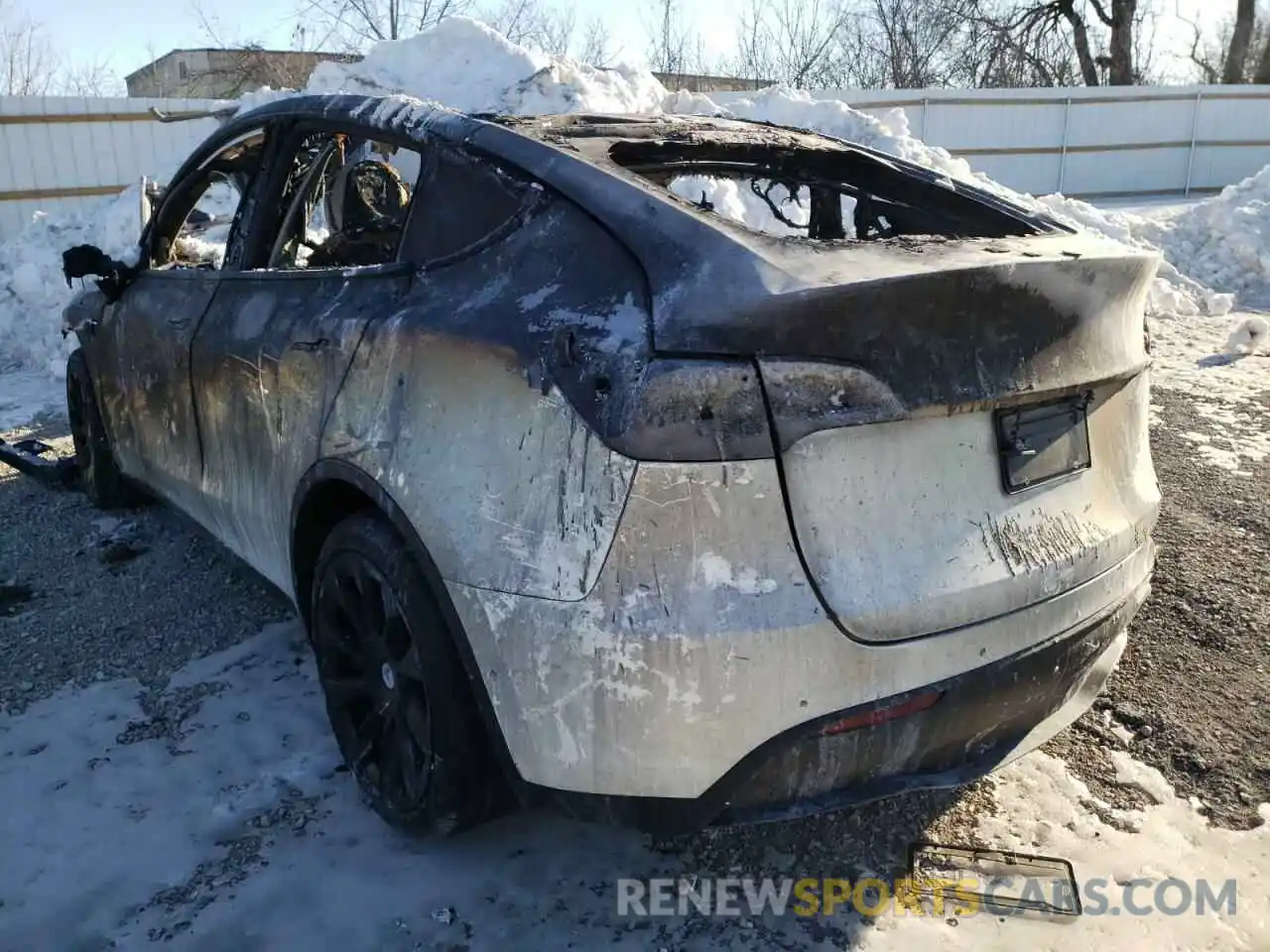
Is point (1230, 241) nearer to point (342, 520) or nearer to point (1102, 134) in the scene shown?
point (1102, 134)

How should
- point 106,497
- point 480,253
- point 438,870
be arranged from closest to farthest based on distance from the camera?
point 480,253 → point 438,870 → point 106,497

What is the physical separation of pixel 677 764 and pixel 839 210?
7.61 feet

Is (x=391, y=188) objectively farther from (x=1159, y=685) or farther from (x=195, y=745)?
(x=1159, y=685)

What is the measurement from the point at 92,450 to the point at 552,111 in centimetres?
622

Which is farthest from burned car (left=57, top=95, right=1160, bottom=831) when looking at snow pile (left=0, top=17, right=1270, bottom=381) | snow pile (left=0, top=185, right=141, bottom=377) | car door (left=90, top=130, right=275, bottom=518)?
snow pile (left=0, top=185, right=141, bottom=377)

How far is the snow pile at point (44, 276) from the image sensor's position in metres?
8.84

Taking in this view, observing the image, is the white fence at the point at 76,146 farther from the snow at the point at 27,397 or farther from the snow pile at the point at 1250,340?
the snow pile at the point at 1250,340

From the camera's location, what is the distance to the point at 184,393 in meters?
3.32

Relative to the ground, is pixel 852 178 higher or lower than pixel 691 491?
higher

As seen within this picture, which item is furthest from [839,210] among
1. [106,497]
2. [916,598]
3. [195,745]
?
[106,497]

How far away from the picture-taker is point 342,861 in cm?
241

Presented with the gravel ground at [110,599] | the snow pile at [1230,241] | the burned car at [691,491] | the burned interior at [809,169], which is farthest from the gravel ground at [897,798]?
the snow pile at [1230,241]

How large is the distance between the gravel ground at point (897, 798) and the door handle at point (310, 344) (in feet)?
3.38

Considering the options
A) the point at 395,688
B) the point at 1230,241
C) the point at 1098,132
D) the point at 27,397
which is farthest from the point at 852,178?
the point at 1098,132
